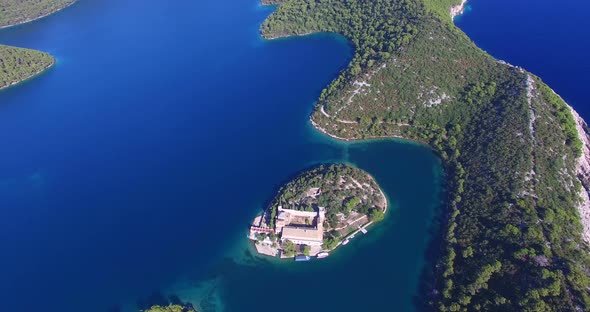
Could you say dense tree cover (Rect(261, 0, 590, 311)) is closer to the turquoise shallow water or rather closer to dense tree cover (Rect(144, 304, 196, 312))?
the turquoise shallow water

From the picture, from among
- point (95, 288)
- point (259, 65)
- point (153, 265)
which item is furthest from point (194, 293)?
point (259, 65)

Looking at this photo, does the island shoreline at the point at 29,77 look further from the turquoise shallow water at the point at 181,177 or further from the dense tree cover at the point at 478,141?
the dense tree cover at the point at 478,141

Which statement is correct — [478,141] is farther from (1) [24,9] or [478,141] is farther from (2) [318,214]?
(1) [24,9]

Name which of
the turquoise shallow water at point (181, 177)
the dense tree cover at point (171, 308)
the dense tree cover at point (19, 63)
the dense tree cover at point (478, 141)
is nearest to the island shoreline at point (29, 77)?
the dense tree cover at point (19, 63)

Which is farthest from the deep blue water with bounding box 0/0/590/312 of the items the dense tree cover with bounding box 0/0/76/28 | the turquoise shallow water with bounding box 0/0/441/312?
the dense tree cover with bounding box 0/0/76/28

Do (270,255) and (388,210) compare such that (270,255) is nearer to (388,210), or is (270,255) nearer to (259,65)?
(388,210)

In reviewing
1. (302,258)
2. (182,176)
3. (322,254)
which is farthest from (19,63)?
(322,254)

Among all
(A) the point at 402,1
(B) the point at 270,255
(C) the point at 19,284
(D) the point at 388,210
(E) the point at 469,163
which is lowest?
(C) the point at 19,284

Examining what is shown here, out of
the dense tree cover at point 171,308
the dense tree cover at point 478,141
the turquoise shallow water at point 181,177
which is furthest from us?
the turquoise shallow water at point 181,177
